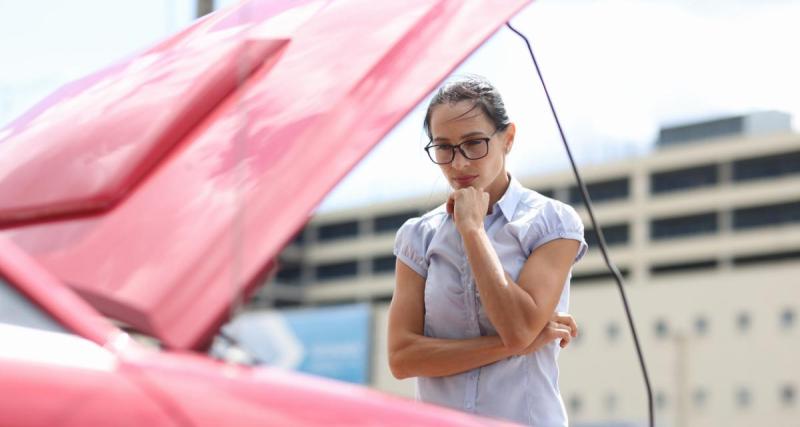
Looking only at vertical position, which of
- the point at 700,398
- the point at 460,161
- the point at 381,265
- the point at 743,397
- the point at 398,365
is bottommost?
the point at 700,398

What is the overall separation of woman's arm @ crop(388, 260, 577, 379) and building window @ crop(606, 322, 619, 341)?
64058 mm

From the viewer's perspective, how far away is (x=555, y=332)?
1.88 meters

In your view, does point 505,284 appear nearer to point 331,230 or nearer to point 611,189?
point 331,230

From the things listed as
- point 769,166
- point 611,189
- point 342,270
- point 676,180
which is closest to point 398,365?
point 769,166

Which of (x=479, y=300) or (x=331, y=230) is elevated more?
(x=331, y=230)

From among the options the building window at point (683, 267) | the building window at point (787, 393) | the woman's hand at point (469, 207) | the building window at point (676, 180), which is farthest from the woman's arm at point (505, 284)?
the building window at point (683, 267)

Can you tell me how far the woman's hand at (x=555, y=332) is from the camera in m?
1.87

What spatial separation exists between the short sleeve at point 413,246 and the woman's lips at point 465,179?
0.55 ft

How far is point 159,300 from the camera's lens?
123 cm

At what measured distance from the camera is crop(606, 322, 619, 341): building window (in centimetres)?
6512

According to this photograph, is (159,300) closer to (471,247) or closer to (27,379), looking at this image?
(27,379)

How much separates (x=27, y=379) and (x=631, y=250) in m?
70.4

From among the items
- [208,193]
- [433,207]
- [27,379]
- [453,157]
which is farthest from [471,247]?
[27,379]

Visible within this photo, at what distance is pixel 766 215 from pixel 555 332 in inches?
2614
